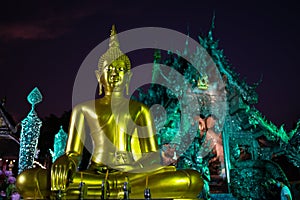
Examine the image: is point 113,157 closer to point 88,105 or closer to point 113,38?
point 88,105

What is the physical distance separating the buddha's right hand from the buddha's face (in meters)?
1.19

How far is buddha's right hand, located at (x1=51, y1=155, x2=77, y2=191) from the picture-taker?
7.86 feet

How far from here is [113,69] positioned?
3459mm

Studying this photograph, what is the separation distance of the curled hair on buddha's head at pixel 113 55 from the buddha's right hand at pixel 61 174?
137cm

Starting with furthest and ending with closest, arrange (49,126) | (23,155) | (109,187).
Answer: (49,126), (23,155), (109,187)

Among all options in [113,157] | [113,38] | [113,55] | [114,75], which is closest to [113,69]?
[114,75]

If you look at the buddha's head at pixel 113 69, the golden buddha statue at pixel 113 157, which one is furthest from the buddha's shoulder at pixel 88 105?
the buddha's head at pixel 113 69

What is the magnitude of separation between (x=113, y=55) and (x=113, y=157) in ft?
3.85

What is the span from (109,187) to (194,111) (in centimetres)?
767

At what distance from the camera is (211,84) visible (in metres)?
10.5

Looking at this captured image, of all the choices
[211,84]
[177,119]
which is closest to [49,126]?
[177,119]

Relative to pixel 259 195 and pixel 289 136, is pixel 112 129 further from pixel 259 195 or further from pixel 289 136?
pixel 289 136

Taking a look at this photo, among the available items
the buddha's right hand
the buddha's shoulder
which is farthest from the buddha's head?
the buddha's right hand

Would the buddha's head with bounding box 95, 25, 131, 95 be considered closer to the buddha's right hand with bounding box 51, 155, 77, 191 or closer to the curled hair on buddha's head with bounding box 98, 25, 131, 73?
the curled hair on buddha's head with bounding box 98, 25, 131, 73
